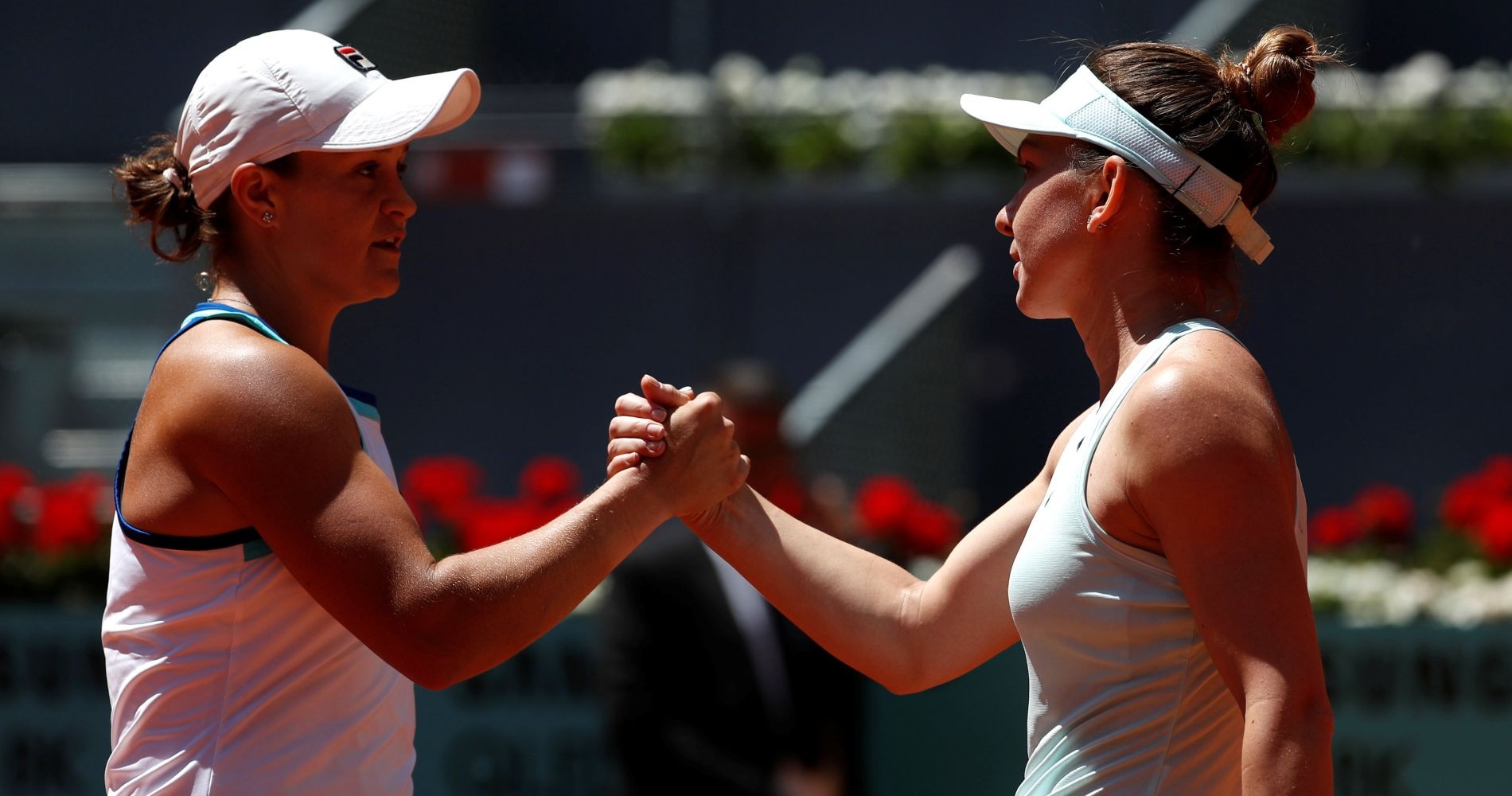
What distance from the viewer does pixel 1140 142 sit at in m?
1.97

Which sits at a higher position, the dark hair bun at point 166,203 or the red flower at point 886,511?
the dark hair bun at point 166,203

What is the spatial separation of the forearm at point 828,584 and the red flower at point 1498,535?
132 inches

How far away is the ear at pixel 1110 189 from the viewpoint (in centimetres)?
198

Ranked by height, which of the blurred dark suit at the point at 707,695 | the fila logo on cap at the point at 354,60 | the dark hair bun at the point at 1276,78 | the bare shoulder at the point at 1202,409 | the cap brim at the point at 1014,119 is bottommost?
the blurred dark suit at the point at 707,695

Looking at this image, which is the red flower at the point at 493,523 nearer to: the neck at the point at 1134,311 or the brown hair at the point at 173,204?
the brown hair at the point at 173,204

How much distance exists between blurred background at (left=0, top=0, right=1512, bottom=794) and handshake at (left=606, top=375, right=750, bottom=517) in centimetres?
A: 413

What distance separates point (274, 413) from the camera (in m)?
1.87

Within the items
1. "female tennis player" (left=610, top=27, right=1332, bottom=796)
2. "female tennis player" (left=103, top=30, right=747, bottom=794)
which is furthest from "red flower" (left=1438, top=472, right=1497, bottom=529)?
"female tennis player" (left=103, top=30, right=747, bottom=794)

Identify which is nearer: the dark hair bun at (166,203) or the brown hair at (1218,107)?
the brown hair at (1218,107)

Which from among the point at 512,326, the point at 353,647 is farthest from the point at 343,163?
the point at 512,326

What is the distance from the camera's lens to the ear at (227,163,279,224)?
204 centimetres

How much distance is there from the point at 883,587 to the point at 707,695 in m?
1.48

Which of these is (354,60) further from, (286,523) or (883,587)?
(883,587)

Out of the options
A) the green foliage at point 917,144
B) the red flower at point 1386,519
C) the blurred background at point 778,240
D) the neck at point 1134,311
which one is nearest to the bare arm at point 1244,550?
the neck at point 1134,311
